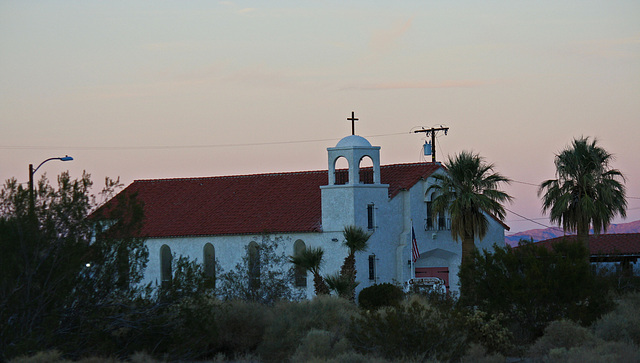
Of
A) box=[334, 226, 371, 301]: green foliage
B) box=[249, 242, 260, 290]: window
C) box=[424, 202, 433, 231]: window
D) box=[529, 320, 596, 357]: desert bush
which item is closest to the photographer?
box=[529, 320, 596, 357]: desert bush

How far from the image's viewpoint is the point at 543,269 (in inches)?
992

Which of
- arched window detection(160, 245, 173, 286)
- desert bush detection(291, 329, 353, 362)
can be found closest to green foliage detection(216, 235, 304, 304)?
arched window detection(160, 245, 173, 286)

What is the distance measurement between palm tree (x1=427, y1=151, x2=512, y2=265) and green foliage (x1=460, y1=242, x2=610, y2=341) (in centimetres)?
1728

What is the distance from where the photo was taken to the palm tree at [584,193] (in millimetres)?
41406

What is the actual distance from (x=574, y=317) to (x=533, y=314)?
1.07 meters

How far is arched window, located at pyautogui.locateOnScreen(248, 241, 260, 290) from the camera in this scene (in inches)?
1501

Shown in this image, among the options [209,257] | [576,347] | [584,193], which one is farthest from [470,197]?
[576,347]

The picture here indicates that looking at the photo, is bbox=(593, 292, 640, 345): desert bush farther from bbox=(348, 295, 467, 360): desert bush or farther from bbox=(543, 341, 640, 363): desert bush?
bbox=(348, 295, 467, 360): desert bush

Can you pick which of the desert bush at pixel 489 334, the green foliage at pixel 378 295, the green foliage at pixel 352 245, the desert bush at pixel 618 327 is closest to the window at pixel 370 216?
the green foliage at pixel 352 245

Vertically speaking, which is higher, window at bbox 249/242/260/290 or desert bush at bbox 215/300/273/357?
window at bbox 249/242/260/290

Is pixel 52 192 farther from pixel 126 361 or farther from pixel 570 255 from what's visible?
pixel 570 255

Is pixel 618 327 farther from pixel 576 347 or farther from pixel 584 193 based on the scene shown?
pixel 584 193

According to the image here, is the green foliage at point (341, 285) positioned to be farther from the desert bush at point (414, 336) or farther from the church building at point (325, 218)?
the desert bush at point (414, 336)

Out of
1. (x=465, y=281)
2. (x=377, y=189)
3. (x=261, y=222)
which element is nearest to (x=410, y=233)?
(x=377, y=189)
